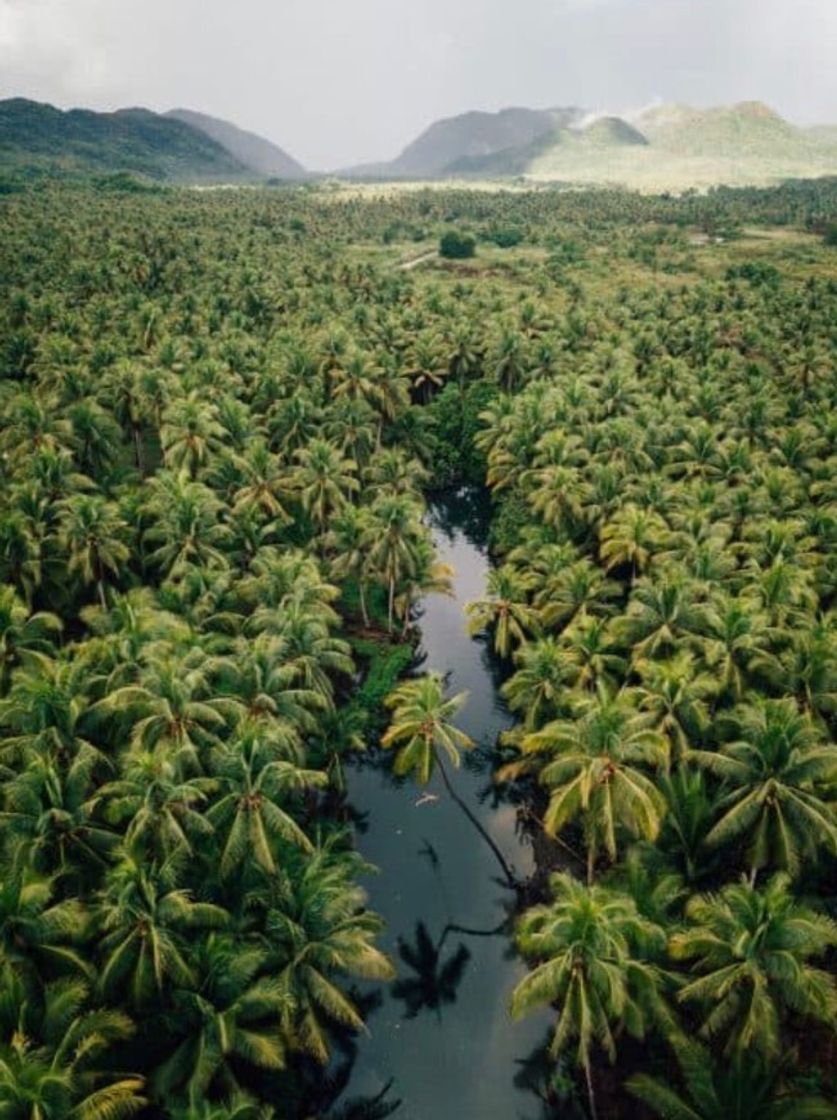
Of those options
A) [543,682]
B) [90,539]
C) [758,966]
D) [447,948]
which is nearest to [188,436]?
[90,539]

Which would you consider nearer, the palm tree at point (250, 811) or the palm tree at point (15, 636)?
the palm tree at point (250, 811)

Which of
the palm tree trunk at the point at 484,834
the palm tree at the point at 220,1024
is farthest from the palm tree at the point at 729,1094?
the palm tree trunk at the point at 484,834

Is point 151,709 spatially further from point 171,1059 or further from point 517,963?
point 517,963

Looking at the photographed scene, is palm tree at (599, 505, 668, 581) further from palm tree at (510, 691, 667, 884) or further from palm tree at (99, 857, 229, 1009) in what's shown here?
palm tree at (99, 857, 229, 1009)

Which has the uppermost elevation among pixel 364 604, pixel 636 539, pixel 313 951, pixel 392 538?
pixel 636 539

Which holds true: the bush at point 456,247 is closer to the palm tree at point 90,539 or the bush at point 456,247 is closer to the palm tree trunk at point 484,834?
the palm tree at point 90,539

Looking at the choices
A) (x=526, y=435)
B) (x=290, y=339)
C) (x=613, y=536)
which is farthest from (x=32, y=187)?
(x=613, y=536)

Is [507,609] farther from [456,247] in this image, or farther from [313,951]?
[456,247]
